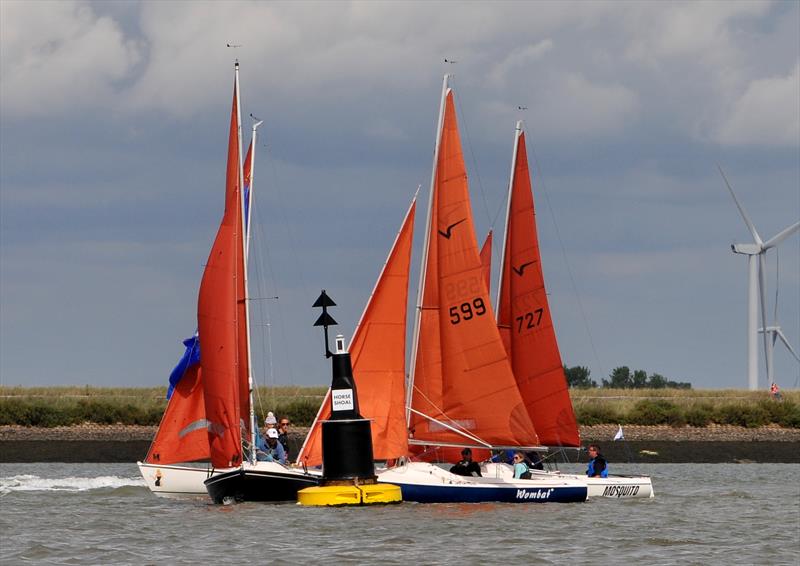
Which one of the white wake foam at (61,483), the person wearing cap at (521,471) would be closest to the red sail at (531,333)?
the person wearing cap at (521,471)

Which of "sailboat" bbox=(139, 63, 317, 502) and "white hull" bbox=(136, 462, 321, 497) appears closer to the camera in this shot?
"sailboat" bbox=(139, 63, 317, 502)

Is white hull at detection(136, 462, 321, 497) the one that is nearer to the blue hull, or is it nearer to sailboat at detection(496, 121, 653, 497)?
the blue hull

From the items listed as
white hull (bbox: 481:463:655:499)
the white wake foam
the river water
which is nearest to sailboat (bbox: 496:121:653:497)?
white hull (bbox: 481:463:655:499)

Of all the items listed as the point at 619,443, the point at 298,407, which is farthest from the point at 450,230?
the point at 298,407

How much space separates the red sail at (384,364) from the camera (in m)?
47.2

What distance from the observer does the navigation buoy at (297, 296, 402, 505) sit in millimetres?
42875

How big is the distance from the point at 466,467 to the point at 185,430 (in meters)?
11.0

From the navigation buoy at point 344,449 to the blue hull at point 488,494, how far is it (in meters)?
2.02

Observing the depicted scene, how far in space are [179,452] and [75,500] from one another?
4.54 meters

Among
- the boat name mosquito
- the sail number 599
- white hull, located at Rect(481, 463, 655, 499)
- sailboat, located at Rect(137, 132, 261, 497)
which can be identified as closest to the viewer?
the sail number 599

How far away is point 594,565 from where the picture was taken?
34.6 meters

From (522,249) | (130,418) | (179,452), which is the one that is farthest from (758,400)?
(179,452)

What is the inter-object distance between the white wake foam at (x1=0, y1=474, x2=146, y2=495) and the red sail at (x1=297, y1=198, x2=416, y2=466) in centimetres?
1204

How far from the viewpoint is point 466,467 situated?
4725 cm
